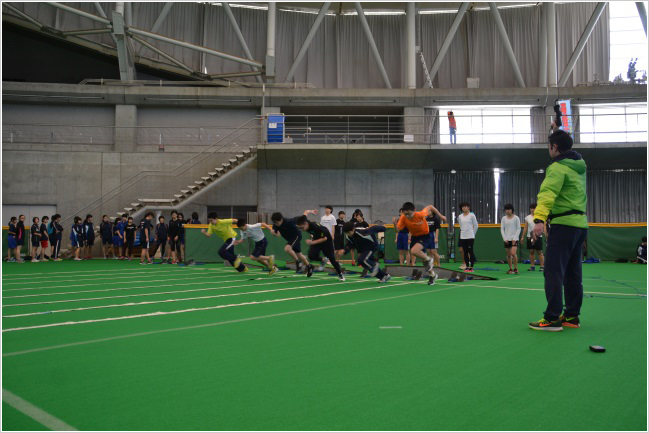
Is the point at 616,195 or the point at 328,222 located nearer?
the point at 328,222

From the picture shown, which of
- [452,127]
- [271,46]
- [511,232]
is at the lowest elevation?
[511,232]

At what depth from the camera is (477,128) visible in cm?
2650

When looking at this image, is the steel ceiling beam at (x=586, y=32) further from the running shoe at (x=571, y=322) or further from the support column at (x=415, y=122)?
the running shoe at (x=571, y=322)

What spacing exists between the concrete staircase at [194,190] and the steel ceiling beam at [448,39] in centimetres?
1385

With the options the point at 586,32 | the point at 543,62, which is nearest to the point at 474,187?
the point at 543,62

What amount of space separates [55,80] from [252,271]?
2529 cm

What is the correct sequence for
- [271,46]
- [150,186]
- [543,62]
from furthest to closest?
[543,62], [271,46], [150,186]

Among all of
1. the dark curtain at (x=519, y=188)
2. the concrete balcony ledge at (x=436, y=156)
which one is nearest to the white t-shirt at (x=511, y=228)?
the concrete balcony ledge at (x=436, y=156)

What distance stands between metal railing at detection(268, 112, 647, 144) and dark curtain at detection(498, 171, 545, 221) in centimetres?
Result: 266

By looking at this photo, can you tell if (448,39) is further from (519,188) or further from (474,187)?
(519,188)

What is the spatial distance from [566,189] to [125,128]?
2599 centimetres

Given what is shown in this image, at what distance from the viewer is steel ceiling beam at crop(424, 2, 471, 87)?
99.9ft

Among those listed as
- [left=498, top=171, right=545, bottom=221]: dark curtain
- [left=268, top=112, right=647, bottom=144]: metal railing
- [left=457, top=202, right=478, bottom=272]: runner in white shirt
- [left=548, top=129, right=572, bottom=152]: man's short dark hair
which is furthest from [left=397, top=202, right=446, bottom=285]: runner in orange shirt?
[left=498, top=171, right=545, bottom=221]: dark curtain

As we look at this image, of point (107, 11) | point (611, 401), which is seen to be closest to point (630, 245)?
point (611, 401)
